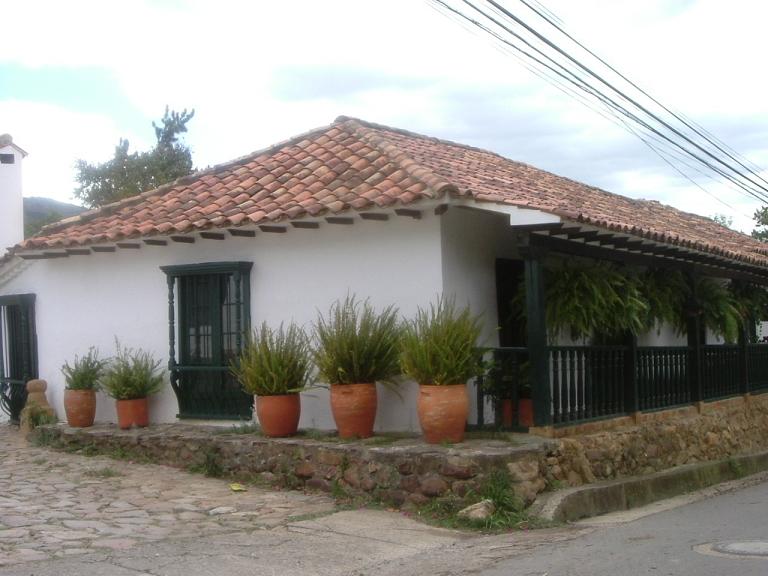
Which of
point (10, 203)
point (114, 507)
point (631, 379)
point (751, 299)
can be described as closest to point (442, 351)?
point (114, 507)

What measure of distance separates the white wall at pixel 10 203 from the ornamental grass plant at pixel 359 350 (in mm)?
9248

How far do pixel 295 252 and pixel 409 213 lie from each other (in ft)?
5.81

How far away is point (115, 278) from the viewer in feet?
40.3

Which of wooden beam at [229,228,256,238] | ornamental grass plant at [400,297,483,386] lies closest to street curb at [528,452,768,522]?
ornamental grass plant at [400,297,483,386]

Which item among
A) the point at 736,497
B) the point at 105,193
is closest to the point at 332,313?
the point at 736,497

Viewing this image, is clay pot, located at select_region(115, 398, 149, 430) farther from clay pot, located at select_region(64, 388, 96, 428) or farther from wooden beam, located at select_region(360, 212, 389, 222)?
wooden beam, located at select_region(360, 212, 389, 222)

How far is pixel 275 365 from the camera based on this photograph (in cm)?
966

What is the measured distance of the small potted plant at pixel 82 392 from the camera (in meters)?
11.9

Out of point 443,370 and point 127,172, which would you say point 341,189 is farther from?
point 127,172

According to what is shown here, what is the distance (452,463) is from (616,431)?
3.17 m

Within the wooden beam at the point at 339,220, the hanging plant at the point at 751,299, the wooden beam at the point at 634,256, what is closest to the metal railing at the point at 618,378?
the hanging plant at the point at 751,299

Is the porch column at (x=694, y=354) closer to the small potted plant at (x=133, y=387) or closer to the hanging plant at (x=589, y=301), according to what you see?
the hanging plant at (x=589, y=301)

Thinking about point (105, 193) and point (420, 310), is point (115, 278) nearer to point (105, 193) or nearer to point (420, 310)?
point (420, 310)

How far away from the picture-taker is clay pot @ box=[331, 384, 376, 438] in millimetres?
9234
